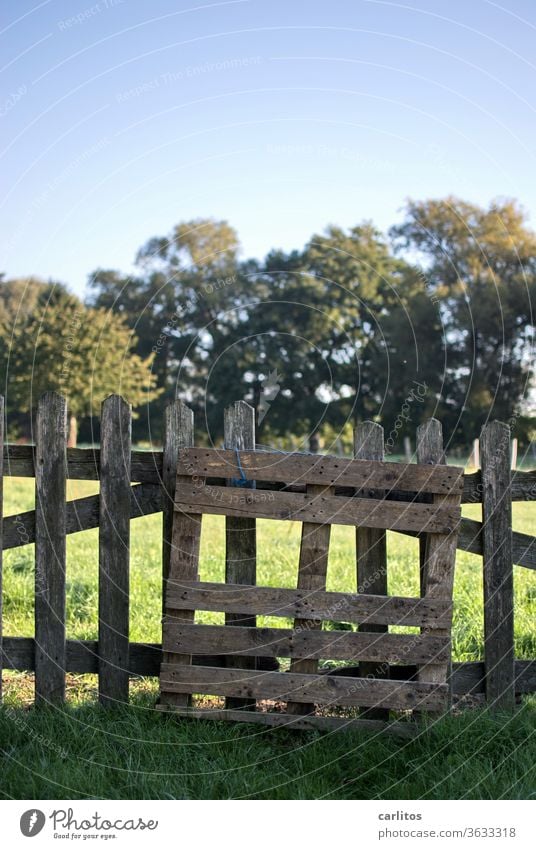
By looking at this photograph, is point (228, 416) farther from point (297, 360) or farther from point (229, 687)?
point (297, 360)

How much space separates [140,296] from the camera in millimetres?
55094

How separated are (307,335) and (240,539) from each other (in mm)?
51441

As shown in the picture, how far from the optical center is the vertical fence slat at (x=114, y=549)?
5.31 meters

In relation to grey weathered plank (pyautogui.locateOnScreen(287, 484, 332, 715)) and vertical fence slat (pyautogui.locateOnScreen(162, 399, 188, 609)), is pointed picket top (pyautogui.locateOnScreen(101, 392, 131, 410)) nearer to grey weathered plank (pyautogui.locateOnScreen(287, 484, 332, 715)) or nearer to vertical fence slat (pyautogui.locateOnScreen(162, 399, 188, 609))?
Answer: vertical fence slat (pyautogui.locateOnScreen(162, 399, 188, 609))

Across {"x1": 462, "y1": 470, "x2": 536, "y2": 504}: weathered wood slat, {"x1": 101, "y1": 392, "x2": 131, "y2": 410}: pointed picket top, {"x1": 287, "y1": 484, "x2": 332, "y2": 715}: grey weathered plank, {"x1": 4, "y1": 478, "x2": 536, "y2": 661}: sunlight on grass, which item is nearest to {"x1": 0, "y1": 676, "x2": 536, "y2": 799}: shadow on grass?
{"x1": 287, "y1": 484, "x2": 332, "y2": 715}: grey weathered plank

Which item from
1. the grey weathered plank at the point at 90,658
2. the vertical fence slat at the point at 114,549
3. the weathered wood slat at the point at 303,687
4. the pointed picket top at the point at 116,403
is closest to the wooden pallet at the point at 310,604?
the weathered wood slat at the point at 303,687

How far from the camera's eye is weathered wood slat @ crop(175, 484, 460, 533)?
5.11 m

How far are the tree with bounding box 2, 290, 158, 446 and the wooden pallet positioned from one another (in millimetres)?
39797

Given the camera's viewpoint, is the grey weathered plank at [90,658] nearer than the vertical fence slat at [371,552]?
No

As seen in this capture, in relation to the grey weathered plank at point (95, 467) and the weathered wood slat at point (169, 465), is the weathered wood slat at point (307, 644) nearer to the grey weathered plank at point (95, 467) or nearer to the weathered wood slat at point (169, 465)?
the weathered wood slat at point (169, 465)

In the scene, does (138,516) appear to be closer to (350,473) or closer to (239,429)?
(239,429)

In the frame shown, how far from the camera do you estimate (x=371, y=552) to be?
5.30 m

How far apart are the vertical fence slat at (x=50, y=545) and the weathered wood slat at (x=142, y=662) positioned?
0.08 m

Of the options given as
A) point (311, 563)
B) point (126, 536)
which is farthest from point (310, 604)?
point (126, 536)
